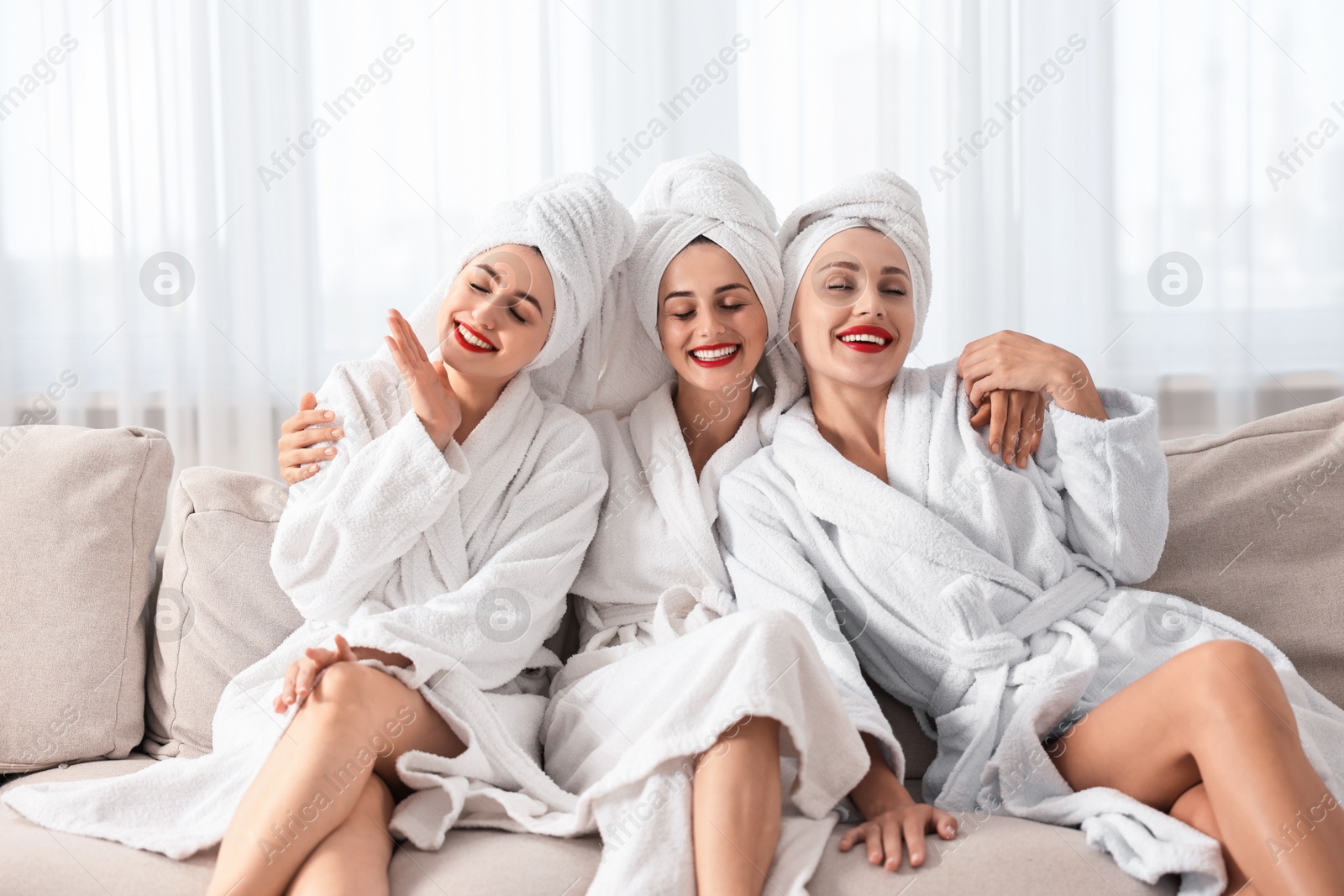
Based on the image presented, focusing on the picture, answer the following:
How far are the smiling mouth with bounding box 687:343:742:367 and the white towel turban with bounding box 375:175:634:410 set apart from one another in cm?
18

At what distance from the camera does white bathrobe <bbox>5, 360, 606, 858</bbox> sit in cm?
124

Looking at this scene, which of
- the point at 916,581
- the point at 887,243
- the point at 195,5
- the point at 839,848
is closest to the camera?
the point at 839,848

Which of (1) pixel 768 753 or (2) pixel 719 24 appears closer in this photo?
(1) pixel 768 753

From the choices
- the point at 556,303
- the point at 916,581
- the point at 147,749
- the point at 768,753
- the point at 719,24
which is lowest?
the point at 147,749

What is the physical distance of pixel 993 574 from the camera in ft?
4.60

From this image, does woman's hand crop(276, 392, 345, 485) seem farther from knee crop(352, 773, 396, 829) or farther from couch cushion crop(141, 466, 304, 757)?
knee crop(352, 773, 396, 829)

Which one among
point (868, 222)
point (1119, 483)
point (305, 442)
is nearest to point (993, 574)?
point (1119, 483)

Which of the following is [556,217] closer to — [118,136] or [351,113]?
[351,113]

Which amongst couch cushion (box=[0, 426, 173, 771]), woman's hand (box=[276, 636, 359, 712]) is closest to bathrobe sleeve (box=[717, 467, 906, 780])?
woman's hand (box=[276, 636, 359, 712])

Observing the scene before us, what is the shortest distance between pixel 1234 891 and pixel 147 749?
1488 millimetres

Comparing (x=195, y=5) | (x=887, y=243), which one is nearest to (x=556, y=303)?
(x=887, y=243)

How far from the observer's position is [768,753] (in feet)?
3.77

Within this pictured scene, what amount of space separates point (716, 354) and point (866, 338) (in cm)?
22

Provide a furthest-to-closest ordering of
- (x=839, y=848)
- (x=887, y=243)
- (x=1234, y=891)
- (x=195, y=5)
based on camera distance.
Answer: (x=195, y=5)
(x=887, y=243)
(x=839, y=848)
(x=1234, y=891)
